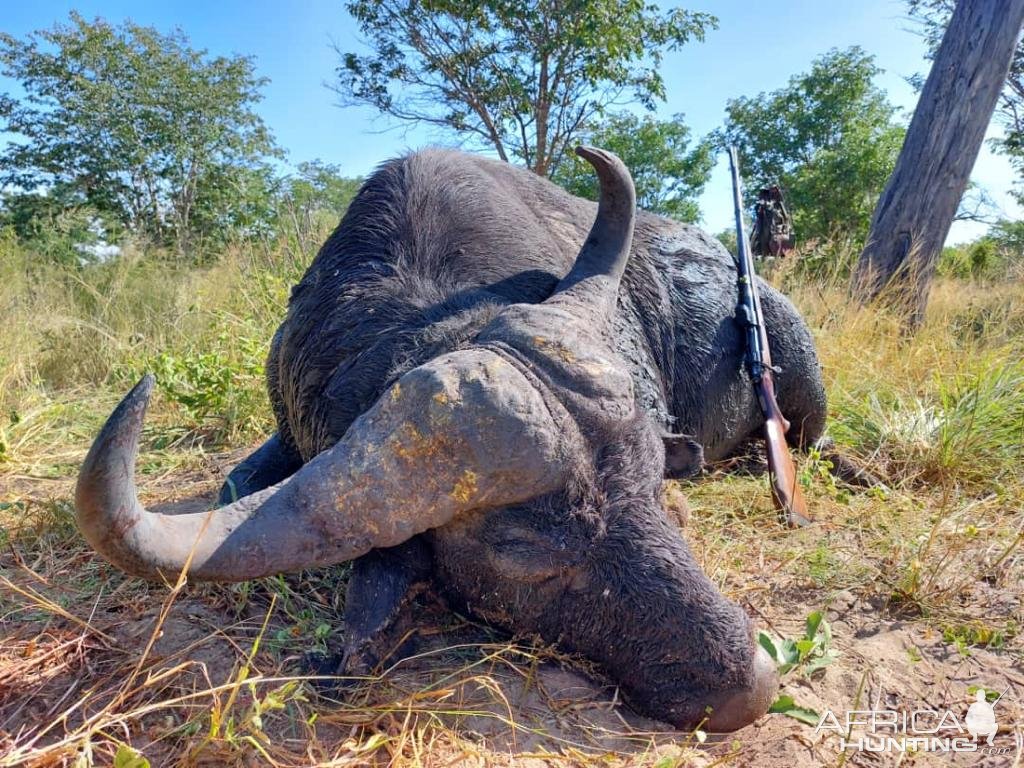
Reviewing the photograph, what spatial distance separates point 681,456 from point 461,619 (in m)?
0.98

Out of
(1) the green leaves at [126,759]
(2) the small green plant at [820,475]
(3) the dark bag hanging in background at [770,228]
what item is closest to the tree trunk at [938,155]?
(3) the dark bag hanging in background at [770,228]

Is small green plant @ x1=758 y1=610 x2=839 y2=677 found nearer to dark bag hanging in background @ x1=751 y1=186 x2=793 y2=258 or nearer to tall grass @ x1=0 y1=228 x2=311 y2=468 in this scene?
tall grass @ x1=0 y1=228 x2=311 y2=468

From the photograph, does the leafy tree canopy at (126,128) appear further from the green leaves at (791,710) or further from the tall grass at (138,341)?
the green leaves at (791,710)

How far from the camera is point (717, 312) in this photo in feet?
12.4

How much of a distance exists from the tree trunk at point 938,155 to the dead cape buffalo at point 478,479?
5.27 metres

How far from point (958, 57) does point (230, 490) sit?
24.1 feet

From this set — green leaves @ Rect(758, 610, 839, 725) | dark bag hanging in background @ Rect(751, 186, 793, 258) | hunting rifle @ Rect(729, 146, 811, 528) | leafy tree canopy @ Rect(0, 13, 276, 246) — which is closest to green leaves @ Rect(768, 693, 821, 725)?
green leaves @ Rect(758, 610, 839, 725)

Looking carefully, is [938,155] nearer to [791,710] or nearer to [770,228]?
[770,228]

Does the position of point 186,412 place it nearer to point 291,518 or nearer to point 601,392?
point 291,518

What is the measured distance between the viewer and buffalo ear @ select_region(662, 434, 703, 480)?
7.82ft

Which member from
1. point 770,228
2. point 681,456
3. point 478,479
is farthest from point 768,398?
point 770,228

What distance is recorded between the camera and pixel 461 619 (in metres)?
2.18

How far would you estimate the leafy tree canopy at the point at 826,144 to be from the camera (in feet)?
59.5

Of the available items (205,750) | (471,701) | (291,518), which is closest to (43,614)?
(205,750)
